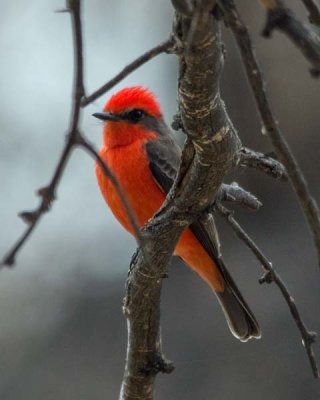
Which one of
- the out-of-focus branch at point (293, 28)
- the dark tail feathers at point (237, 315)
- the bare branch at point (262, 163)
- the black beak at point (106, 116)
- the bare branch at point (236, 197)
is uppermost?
the out-of-focus branch at point (293, 28)

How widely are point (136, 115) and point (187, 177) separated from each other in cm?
283

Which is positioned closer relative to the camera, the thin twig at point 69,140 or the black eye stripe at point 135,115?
the thin twig at point 69,140

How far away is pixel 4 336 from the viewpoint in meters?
9.05

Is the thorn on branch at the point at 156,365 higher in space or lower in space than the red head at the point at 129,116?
lower

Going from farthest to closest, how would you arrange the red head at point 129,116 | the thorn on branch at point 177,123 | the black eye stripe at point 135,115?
the black eye stripe at point 135,115, the red head at point 129,116, the thorn on branch at point 177,123

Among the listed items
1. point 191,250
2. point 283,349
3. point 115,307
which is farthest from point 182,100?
point 115,307

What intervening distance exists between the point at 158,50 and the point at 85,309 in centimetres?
729

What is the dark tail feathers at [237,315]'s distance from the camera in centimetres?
491

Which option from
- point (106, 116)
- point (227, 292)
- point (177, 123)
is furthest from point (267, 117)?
point (106, 116)

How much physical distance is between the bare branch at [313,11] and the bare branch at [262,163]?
183cm

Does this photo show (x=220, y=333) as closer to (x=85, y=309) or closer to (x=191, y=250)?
(x=85, y=309)

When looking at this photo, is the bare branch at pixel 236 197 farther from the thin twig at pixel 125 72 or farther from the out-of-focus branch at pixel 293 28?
the out-of-focus branch at pixel 293 28

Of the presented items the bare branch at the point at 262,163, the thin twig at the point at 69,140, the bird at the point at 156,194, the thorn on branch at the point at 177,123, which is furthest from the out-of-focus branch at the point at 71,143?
the bird at the point at 156,194

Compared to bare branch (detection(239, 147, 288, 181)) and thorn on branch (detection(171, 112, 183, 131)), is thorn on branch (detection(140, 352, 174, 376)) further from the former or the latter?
thorn on branch (detection(171, 112, 183, 131))
